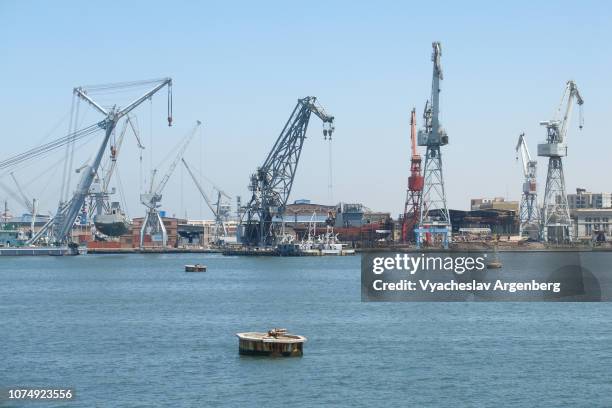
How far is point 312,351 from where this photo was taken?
37.8m

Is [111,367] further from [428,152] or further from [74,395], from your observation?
[428,152]

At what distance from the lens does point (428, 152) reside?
426 feet

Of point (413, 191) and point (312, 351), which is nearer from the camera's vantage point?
point (312, 351)

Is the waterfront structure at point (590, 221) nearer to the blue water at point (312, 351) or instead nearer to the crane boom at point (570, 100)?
the crane boom at point (570, 100)

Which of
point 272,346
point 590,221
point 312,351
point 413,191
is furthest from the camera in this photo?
point 590,221

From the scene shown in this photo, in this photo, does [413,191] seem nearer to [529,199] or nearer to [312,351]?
[529,199]

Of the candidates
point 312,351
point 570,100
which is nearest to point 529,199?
point 570,100

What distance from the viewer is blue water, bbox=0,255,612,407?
30.5 m

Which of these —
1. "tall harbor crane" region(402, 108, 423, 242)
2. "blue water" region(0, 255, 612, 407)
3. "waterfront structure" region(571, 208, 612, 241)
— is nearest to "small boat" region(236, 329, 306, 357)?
"blue water" region(0, 255, 612, 407)

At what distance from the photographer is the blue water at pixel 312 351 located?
30.5 m

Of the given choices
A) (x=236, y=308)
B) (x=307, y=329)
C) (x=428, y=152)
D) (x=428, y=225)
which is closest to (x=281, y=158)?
(x=428, y=152)

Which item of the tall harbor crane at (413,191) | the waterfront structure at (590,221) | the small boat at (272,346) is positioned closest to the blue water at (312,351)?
the small boat at (272,346)

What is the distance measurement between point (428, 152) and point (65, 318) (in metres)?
83.8

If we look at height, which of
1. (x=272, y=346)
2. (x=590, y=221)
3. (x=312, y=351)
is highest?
(x=590, y=221)
